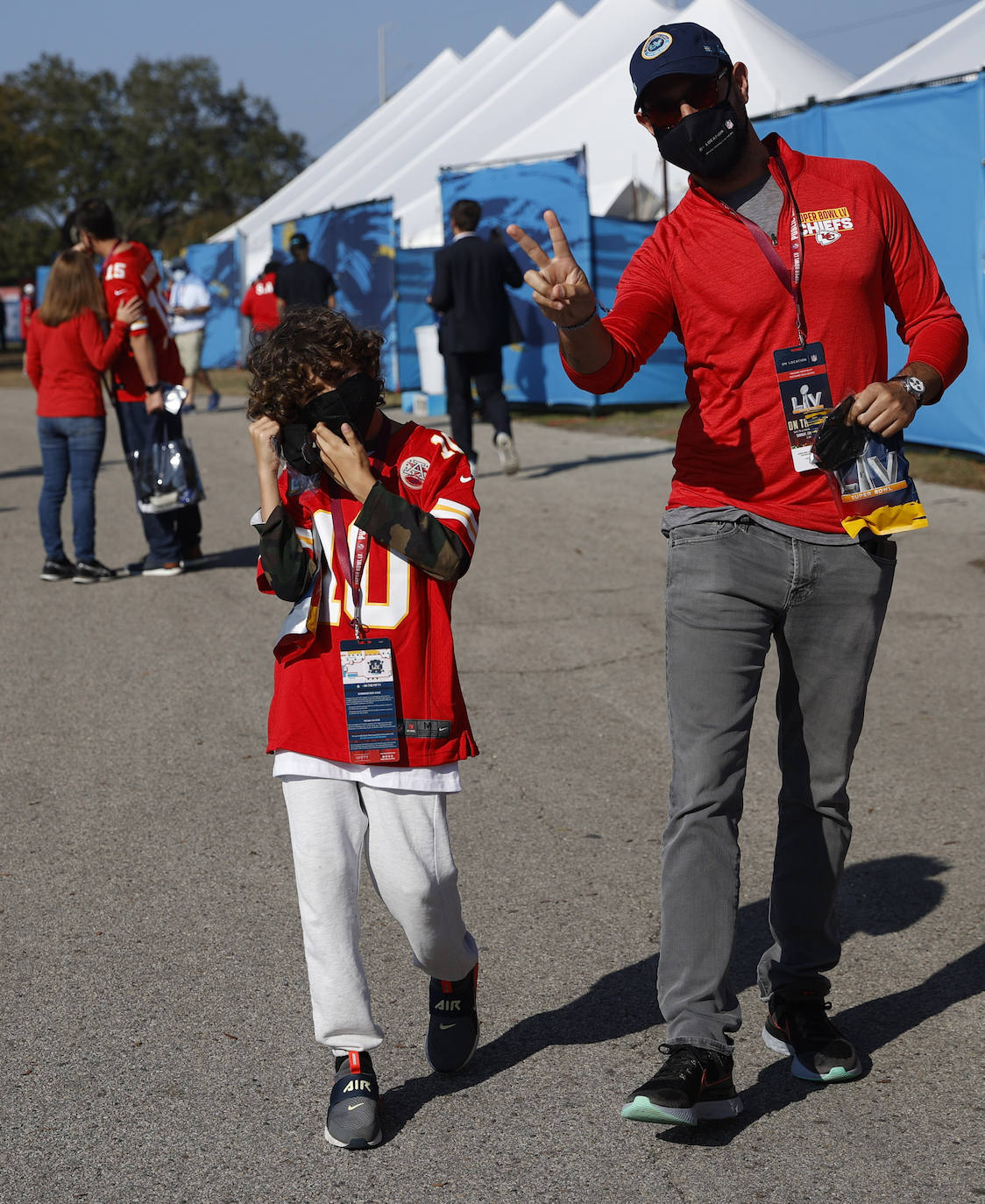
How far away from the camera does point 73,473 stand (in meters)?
8.84

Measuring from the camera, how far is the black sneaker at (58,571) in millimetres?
9125

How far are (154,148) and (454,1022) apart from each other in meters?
83.2

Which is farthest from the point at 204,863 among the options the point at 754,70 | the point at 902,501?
the point at 754,70

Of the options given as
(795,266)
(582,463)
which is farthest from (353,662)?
(582,463)

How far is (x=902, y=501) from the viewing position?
116 inches

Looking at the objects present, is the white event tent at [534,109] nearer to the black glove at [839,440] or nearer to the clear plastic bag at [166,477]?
the clear plastic bag at [166,477]

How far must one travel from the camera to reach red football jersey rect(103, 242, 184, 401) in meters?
8.38

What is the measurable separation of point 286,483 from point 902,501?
1306 millimetres

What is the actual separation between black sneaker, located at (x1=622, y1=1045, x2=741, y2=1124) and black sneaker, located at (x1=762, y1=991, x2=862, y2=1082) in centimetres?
27

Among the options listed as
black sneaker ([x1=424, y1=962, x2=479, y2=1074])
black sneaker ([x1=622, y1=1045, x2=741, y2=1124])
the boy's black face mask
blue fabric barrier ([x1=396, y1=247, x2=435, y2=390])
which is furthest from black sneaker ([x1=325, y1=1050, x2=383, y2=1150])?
blue fabric barrier ([x1=396, y1=247, x2=435, y2=390])

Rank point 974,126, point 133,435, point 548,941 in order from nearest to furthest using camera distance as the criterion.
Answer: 1. point 548,941
2. point 133,435
3. point 974,126

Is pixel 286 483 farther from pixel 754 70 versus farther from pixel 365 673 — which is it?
pixel 754 70

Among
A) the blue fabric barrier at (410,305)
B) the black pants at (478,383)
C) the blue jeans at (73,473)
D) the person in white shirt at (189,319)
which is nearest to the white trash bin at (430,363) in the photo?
the blue fabric barrier at (410,305)

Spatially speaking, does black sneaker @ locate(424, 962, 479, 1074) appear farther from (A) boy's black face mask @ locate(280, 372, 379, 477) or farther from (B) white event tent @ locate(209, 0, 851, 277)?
(B) white event tent @ locate(209, 0, 851, 277)
